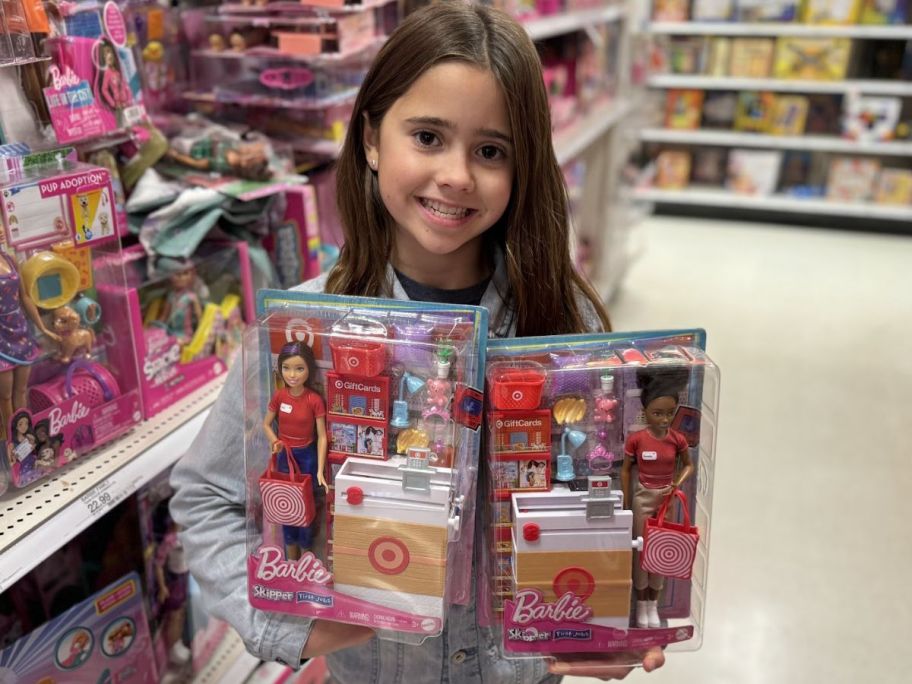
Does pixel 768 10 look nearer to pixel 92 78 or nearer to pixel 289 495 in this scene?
pixel 92 78

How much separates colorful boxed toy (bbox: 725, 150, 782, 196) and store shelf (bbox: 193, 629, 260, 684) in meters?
4.87

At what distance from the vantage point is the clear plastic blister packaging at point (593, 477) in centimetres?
81

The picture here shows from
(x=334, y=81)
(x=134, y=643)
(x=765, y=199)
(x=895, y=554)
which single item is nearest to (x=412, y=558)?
(x=134, y=643)

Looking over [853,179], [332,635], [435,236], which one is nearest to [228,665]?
[332,635]

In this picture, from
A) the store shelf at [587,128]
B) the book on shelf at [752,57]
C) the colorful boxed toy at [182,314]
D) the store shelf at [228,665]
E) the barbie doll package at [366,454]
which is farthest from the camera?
the book on shelf at [752,57]

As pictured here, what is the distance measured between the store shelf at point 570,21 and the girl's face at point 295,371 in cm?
146

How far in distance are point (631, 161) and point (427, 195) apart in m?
3.54

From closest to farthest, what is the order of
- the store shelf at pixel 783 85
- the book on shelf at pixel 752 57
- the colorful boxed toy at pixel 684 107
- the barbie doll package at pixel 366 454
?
1. the barbie doll package at pixel 366 454
2. the store shelf at pixel 783 85
3. the book on shelf at pixel 752 57
4. the colorful boxed toy at pixel 684 107

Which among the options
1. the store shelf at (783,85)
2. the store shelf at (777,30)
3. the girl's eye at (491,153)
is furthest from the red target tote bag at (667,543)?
the store shelf at (777,30)

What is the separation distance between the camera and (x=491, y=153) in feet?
3.11

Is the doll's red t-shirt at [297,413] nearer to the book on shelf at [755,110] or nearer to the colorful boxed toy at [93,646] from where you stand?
the colorful boxed toy at [93,646]

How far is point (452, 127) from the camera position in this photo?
91cm

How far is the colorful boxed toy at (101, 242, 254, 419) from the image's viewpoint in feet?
4.01

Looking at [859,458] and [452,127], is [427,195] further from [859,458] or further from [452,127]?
[859,458]
